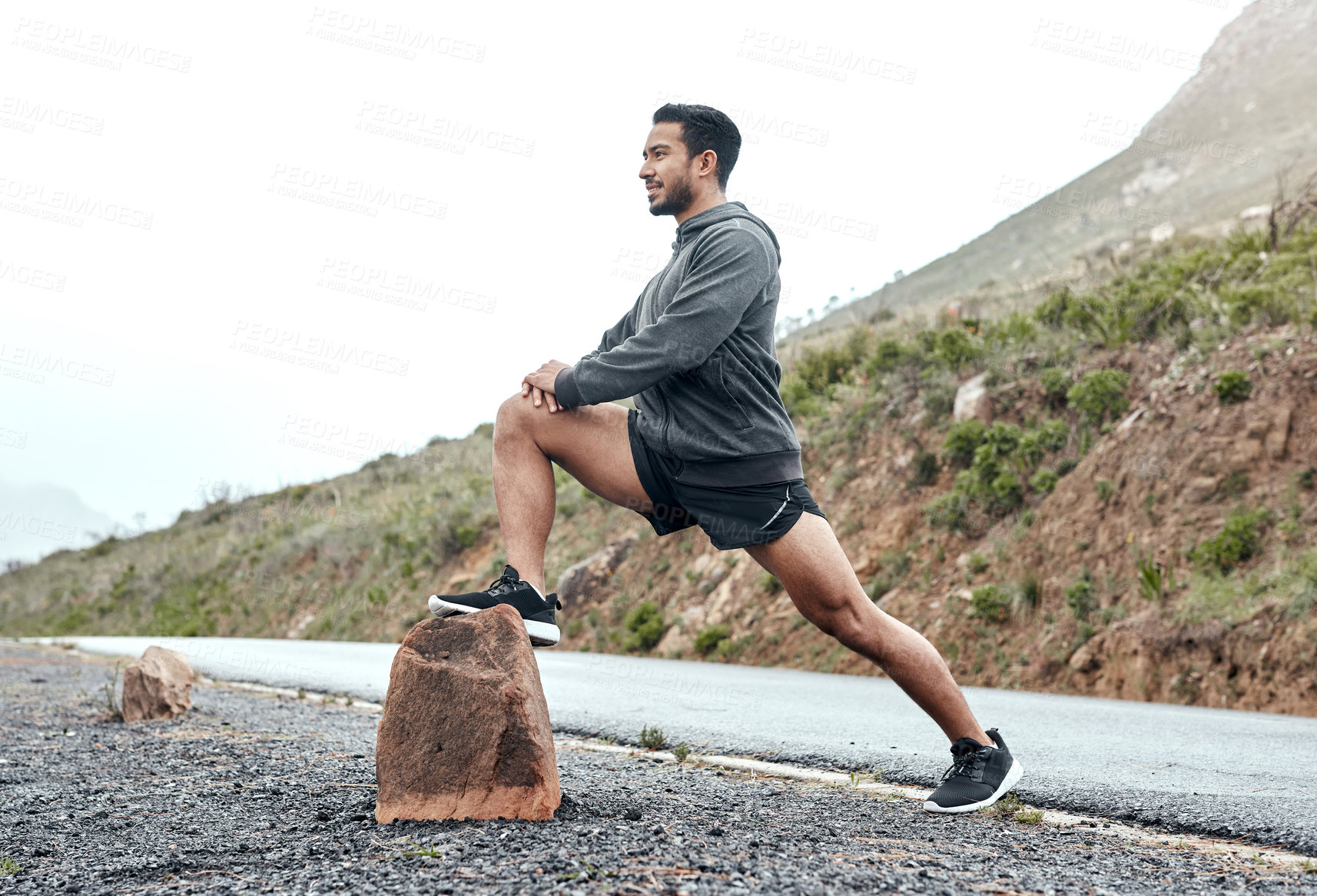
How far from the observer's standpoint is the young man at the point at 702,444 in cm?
339

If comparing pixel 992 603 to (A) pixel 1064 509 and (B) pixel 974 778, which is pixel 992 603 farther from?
(B) pixel 974 778

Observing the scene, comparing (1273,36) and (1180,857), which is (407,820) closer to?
(1180,857)

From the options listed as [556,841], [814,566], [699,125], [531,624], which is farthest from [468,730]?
[699,125]

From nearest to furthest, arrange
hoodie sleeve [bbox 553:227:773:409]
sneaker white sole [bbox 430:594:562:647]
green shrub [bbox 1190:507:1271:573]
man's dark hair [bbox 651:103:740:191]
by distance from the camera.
Result: hoodie sleeve [bbox 553:227:773:409]
sneaker white sole [bbox 430:594:562:647]
man's dark hair [bbox 651:103:740:191]
green shrub [bbox 1190:507:1271:573]

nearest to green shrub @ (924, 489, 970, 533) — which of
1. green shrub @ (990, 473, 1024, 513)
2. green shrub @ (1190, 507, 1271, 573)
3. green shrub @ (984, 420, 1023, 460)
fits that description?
green shrub @ (990, 473, 1024, 513)

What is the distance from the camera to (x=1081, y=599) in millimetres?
9797

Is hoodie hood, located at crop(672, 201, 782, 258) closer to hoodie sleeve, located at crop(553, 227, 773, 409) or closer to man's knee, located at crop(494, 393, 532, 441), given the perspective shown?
hoodie sleeve, located at crop(553, 227, 773, 409)

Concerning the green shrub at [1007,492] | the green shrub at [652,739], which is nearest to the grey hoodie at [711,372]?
the green shrub at [652,739]

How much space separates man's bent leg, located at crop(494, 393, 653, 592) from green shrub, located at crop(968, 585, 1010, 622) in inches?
304

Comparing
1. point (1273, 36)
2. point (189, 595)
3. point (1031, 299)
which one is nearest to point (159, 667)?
point (1031, 299)

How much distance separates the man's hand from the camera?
3.56m

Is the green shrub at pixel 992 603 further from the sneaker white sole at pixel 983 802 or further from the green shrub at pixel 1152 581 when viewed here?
the sneaker white sole at pixel 983 802

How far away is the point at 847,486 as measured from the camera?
47.1ft

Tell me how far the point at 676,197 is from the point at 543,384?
0.87 meters
